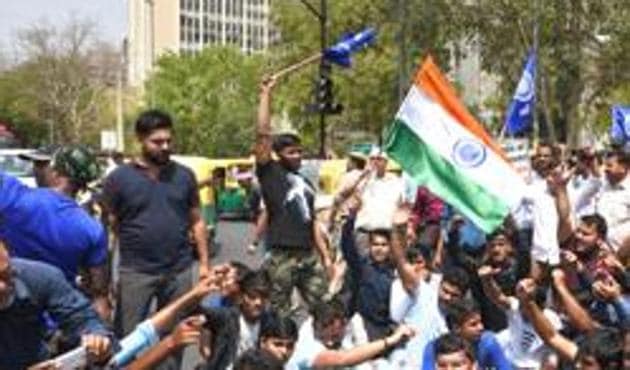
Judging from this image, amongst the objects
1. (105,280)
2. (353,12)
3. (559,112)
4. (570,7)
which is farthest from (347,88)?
(105,280)

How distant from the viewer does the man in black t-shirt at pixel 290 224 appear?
31.6 feet

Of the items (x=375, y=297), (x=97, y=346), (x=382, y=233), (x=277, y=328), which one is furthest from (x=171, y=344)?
(x=382, y=233)

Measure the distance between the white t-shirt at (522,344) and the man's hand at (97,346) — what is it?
2967 millimetres

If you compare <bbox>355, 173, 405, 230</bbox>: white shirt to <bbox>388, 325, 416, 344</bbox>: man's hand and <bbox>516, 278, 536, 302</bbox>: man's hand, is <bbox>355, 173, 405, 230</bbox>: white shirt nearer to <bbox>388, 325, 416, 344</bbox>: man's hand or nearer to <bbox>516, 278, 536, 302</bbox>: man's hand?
<bbox>388, 325, 416, 344</bbox>: man's hand

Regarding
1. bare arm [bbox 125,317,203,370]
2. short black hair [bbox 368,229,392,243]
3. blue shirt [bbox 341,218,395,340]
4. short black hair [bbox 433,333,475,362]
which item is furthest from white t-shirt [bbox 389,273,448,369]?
bare arm [bbox 125,317,203,370]

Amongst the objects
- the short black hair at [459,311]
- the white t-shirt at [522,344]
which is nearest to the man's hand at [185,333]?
the short black hair at [459,311]

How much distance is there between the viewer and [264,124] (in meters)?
9.12

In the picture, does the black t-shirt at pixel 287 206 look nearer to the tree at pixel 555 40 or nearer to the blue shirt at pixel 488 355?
the blue shirt at pixel 488 355

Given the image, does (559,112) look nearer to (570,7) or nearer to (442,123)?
(570,7)

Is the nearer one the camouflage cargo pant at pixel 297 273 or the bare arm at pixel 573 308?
the bare arm at pixel 573 308

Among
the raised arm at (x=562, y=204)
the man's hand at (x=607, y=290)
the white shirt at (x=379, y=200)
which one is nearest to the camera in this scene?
the man's hand at (x=607, y=290)

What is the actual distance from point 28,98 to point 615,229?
78.9m

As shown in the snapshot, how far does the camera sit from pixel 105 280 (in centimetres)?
658

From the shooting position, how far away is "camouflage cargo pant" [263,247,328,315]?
959cm
